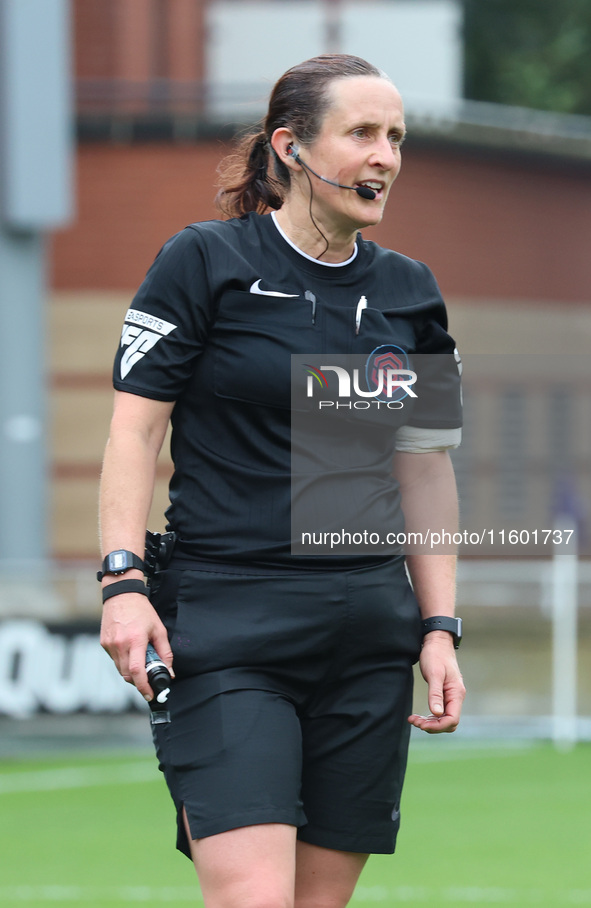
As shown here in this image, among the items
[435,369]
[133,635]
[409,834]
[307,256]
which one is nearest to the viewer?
[133,635]

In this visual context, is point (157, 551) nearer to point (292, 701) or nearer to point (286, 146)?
point (292, 701)

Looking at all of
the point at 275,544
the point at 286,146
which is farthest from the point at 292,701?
the point at 286,146

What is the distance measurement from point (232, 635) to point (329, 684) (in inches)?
8.7

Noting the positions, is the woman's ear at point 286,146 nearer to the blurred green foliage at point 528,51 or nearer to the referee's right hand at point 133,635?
the referee's right hand at point 133,635

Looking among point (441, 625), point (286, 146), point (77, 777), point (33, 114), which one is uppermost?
point (33, 114)

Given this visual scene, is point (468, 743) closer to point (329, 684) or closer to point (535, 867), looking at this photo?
point (535, 867)

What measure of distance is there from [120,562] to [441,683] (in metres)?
0.68

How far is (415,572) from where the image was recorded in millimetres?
3197

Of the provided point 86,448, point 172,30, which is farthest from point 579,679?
point 172,30

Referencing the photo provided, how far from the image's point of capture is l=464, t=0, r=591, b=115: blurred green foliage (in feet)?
91.2

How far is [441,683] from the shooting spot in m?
3.06

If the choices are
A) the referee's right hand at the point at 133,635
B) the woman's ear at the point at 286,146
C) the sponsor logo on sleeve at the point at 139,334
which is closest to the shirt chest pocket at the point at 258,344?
the sponsor logo on sleeve at the point at 139,334

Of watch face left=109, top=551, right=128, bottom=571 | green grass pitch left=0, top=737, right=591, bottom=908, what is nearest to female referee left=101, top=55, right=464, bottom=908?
watch face left=109, top=551, right=128, bottom=571

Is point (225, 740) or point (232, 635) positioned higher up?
point (232, 635)
